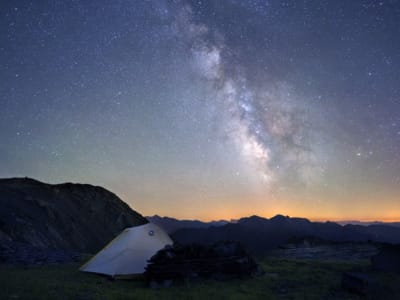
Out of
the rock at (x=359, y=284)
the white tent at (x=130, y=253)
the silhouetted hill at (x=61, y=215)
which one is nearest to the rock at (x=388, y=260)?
the rock at (x=359, y=284)

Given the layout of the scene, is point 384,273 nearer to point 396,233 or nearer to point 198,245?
point 198,245

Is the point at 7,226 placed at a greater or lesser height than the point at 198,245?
greater

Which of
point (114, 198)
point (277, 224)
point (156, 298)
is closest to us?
point (156, 298)

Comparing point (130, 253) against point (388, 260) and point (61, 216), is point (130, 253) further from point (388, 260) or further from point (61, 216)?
point (61, 216)

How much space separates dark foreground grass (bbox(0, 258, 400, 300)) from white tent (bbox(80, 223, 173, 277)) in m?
0.61

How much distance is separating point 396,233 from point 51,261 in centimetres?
21226

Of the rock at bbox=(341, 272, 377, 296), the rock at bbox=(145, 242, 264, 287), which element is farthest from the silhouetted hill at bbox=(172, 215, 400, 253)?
the rock at bbox=(341, 272, 377, 296)

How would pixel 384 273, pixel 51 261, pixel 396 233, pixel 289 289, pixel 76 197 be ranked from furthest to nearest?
1. pixel 396 233
2. pixel 76 197
3. pixel 51 261
4. pixel 384 273
5. pixel 289 289

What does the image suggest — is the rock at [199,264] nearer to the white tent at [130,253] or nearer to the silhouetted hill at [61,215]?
the white tent at [130,253]

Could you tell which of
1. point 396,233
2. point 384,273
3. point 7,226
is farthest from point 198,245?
point 396,233

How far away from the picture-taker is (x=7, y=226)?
39781 mm

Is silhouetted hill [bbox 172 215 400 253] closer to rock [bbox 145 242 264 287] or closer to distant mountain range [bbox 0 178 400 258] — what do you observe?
distant mountain range [bbox 0 178 400 258]

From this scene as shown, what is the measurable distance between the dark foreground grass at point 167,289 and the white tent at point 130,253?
61cm

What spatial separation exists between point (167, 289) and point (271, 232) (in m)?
130
